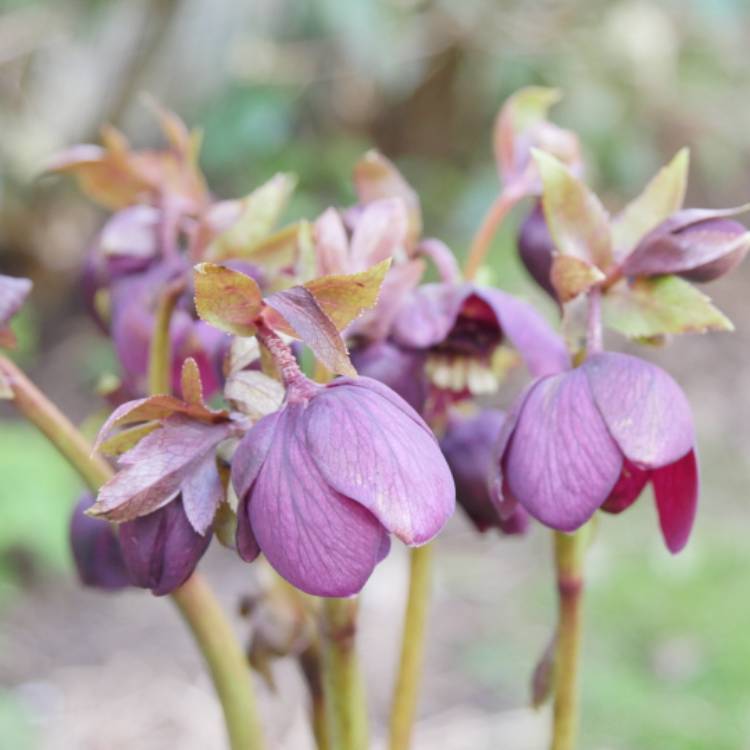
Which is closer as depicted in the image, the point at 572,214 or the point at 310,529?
the point at 310,529

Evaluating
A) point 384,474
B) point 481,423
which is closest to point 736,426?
point 481,423

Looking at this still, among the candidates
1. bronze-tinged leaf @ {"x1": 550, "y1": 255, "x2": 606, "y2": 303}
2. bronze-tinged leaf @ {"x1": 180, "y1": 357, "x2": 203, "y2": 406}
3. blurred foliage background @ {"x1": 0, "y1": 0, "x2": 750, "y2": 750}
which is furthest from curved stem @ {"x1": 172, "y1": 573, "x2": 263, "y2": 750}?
blurred foliage background @ {"x1": 0, "y1": 0, "x2": 750, "y2": 750}

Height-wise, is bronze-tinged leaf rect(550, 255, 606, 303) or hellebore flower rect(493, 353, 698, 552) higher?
bronze-tinged leaf rect(550, 255, 606, 303)

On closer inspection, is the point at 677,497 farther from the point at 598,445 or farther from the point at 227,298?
the point at 227,298

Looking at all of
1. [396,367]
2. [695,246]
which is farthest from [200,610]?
[695,246]

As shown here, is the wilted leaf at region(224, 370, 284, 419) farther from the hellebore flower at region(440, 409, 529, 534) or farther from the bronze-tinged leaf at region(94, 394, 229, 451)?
the hellebore flower at region(440, 409, 529, 534)

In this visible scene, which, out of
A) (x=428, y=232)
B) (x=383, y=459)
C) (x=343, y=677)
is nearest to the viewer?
(x=383, y=459)
